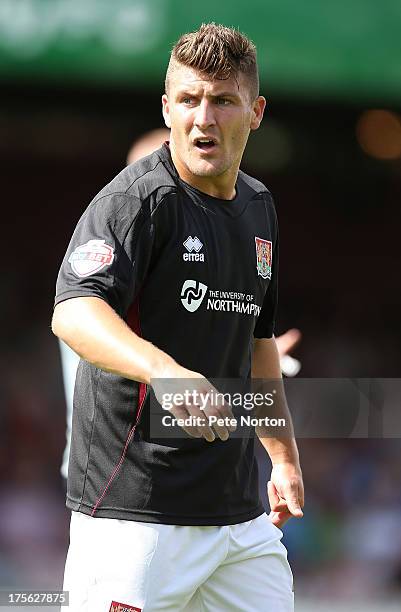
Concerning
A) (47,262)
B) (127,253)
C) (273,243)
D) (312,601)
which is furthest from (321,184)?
(127,253)

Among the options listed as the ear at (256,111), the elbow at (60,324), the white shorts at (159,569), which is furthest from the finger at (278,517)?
the ear at (256,111)

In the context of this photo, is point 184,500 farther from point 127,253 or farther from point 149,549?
point 127,253

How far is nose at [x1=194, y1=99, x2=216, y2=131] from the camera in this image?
3.50 m

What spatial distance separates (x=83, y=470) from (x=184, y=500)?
1.09ft

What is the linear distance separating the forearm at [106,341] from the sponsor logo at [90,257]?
116 millimetres

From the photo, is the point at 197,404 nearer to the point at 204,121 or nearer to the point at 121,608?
the point at 121,608

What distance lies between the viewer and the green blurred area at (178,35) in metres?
8.35

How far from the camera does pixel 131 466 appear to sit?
345 centimetres

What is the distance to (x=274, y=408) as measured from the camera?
4.02m

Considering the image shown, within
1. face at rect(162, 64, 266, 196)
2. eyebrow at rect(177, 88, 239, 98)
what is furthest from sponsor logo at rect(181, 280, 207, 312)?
eyebrow at rect(177, 88, 239, 98)

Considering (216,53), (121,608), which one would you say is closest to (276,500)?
(121,608)

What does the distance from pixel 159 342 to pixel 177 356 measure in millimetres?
71

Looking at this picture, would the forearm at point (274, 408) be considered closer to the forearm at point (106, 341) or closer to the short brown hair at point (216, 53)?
the short brown hair at point (216, 53)

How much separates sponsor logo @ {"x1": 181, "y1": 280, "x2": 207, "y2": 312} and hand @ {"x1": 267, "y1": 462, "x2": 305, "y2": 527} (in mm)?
801
